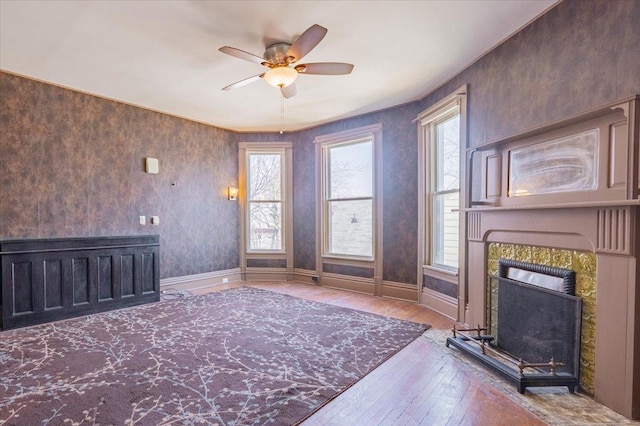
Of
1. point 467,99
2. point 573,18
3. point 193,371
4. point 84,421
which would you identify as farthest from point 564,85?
point 84,421

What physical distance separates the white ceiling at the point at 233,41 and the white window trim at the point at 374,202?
32.6 inches

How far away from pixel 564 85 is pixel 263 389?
3.19m

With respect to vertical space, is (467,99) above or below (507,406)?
above

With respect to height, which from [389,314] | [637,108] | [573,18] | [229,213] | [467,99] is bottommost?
[389,314]

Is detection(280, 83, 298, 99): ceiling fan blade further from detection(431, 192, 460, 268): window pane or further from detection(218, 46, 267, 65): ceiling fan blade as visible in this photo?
detection(431, 192, 460, 268): window pane

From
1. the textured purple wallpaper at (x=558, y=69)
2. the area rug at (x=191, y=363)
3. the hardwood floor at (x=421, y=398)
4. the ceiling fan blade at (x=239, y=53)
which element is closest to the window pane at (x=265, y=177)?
the area rug at (x=191, y=363)

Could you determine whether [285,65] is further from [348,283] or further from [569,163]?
[348,283]

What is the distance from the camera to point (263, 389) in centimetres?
224

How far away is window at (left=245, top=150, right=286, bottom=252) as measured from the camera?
245 inches

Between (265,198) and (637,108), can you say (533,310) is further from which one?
(265,198)

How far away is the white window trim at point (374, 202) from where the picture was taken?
16.3 ft

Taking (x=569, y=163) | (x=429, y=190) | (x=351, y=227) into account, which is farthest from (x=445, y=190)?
(x=351, y=227)

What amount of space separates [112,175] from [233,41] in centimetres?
289

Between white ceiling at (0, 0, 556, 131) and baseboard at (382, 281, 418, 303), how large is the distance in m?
2.71
